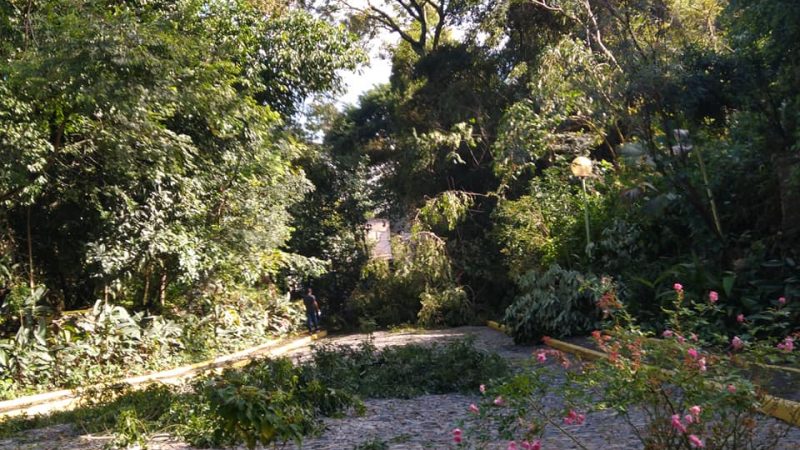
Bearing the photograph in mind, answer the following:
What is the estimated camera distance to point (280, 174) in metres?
18.2

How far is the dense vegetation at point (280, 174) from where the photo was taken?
445 inches

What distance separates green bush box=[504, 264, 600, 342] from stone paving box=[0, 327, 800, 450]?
18.4 feet

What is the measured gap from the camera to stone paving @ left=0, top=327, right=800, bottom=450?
20.3 feet

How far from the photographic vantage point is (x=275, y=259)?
69.1 feet

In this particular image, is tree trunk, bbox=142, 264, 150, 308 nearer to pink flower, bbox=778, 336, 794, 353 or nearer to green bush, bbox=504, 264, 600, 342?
green bush, bbox=504, 264, 600, 342

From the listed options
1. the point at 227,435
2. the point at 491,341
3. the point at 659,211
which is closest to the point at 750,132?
the point at 659,211

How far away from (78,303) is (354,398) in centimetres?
987

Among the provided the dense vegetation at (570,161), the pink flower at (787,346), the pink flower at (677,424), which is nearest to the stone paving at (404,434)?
the pink flower at (787,346)

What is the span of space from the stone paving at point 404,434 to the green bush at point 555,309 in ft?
18.4

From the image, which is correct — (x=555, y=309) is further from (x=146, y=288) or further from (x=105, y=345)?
(x=146, y=288)

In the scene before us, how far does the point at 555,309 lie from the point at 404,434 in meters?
8.19

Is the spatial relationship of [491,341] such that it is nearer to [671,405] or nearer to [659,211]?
[659,211]

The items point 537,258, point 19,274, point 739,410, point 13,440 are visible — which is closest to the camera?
point 739,410

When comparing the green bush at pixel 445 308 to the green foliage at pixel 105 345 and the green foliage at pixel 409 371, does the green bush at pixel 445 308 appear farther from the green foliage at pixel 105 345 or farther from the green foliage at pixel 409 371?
the green foliage at pixel 409 371
